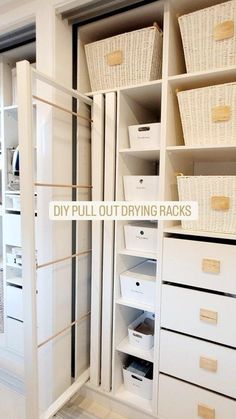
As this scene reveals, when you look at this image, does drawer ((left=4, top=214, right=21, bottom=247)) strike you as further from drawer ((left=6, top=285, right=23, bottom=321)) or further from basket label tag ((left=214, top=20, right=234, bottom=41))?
basket label tag ((left=214, top=20, right=234, bottom=41))

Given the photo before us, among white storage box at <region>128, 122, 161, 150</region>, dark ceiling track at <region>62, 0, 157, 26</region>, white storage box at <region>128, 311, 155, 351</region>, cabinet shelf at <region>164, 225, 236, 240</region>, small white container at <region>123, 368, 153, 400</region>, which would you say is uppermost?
dark ceiling track at <region>62, 0, 157, 26</region>

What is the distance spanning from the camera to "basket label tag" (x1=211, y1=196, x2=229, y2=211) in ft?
3.54

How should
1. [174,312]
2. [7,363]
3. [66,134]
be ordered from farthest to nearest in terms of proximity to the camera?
1. [7,363]
2. [66,134]
3. [174,312]

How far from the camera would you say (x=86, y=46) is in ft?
4.45

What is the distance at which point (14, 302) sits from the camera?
5.79ft

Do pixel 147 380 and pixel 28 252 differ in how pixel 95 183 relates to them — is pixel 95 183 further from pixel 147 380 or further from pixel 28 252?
pixel 147 380

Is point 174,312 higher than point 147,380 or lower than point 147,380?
higher

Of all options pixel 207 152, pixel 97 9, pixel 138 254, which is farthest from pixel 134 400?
pixel 97 9

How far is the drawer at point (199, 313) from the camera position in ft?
3.62

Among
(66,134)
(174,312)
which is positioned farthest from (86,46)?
(174,312)

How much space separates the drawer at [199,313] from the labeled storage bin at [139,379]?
385mm

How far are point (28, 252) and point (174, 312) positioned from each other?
0.74 meters

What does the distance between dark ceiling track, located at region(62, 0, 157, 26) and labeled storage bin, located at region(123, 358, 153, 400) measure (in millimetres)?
1895

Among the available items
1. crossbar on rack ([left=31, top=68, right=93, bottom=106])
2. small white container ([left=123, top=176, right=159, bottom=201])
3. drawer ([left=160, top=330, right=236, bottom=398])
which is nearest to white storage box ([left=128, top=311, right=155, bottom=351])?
drawer ([left=160, top=330, right=236, bottom=398])
